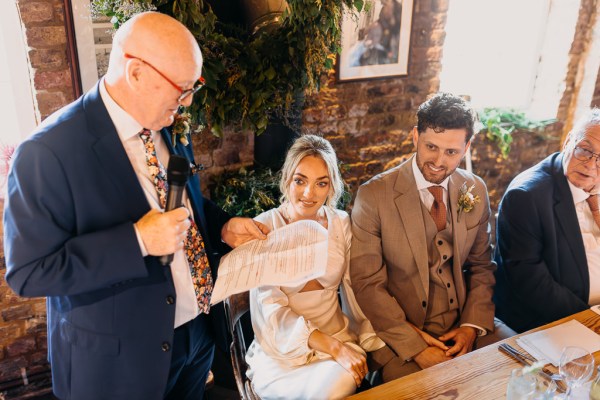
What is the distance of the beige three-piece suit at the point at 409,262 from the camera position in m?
2.21

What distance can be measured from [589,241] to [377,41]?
2.00 m

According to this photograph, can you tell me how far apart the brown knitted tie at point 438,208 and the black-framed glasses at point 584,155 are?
0.68 metres

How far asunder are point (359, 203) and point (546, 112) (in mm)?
3459

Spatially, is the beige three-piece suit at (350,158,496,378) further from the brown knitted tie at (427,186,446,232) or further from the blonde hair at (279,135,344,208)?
the blonde hair at (279,135,344,208)

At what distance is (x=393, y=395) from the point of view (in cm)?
156

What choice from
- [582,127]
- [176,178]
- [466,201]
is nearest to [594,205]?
[582,127]

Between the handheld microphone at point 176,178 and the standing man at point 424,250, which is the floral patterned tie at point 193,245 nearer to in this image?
the handheld microphone at point 176,178

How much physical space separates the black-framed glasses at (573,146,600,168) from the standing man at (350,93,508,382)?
505mm

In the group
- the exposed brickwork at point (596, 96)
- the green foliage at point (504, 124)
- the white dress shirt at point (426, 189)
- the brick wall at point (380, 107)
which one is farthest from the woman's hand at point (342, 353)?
the exposed brickwork at point (596, 96)

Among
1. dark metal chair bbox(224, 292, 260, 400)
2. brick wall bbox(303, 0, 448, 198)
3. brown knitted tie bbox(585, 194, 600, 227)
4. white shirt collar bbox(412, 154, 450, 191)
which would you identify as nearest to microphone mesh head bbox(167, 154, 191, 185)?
dark metal chair bbox(224, 292, 260, 400)

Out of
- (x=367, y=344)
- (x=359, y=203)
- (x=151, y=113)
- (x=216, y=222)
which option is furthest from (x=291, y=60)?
(x=367, y=344)

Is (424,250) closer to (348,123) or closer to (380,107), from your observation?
(348,123)

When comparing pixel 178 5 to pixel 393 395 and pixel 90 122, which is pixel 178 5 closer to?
pixel 90 122

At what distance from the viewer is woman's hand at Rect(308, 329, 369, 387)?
1956mm
